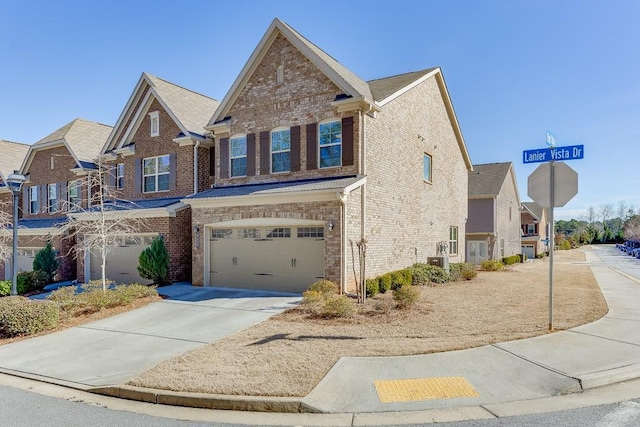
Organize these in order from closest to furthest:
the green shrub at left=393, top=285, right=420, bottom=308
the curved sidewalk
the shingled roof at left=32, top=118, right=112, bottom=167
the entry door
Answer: the curved sidewalk → the green shrub at left=393, top=285, right=420, bottom=308 → the shingled roof at left=32, top=118, right=112, bottom=167 → the entry door

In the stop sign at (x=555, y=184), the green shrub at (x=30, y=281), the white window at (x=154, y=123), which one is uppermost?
the white window at (x=154, y=123)

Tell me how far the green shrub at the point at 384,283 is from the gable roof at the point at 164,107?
11.1m

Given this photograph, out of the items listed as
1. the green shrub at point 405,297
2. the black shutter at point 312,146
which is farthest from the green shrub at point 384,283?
Result: the black shutter at point 312,146

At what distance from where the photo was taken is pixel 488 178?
3488 cm

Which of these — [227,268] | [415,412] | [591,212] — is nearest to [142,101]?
[227,268]

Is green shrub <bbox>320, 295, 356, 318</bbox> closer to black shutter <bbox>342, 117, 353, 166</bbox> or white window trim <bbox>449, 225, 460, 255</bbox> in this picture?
black shutter <bbox>342, 117, 353, 166</bbox>

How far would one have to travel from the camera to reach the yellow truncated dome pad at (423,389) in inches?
221

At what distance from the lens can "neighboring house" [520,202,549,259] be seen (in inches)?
2018

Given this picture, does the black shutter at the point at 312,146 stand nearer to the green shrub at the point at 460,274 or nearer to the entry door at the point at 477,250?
the green shrub at the point at 460,274

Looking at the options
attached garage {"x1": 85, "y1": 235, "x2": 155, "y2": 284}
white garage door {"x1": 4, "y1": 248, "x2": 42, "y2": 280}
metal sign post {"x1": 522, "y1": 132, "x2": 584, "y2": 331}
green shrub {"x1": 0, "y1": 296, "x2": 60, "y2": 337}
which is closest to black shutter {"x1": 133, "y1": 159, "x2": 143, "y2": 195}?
attached garage {"x1": 85, "y1": 235, "x2": 155, "y2": 284}

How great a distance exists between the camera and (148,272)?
1669 cm

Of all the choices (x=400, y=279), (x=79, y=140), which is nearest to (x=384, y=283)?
(x=400, y=279)

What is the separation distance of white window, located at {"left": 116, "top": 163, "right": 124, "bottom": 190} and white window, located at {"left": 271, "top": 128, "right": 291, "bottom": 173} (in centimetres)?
1020

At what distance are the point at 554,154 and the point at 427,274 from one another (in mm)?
9433
